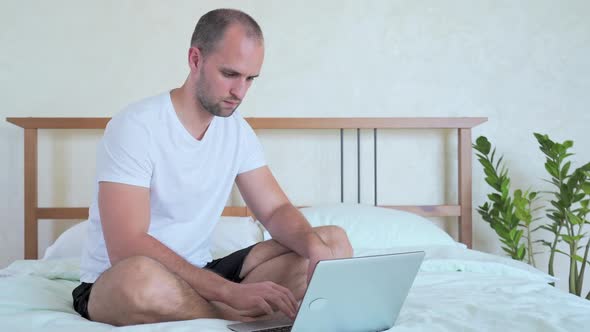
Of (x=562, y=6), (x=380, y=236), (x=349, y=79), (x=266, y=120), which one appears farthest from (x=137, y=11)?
(x=562, y=6)

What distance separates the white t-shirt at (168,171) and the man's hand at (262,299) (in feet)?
1.09

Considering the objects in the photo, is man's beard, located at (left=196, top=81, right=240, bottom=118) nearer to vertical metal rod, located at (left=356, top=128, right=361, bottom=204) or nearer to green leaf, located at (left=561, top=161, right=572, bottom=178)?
vertical metal rod, located at (left=356, top=128, right=361, bottom=204)

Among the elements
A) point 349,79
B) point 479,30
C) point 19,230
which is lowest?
point 19,230

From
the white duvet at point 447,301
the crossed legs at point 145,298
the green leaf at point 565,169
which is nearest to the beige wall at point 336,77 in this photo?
the green leaf at point 565,169

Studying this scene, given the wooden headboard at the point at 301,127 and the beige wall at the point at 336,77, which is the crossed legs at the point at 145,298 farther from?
the beige wall at the point at 336,77

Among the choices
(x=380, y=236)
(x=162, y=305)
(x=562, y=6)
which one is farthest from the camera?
(x=562, y=6)

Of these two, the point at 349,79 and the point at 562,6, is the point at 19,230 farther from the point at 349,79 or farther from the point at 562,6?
the point at 562,6

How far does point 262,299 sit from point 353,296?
0.58 feet

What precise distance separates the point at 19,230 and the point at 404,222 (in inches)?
64.2

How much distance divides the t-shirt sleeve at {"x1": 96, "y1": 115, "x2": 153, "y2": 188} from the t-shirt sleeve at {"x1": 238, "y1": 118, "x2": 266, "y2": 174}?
32cm

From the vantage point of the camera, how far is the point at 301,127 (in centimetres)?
294

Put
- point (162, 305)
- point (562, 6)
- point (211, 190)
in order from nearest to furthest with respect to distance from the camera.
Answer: point (162, 305) → point (211, 190) → point (562, 6)

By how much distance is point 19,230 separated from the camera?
2.94 m

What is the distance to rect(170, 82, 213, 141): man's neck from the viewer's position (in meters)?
1.63
